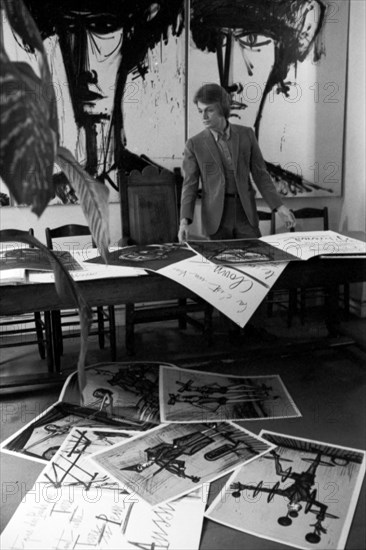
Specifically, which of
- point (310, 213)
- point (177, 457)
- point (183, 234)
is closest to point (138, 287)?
point (177, 457)

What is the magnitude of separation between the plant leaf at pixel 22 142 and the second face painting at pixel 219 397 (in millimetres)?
1823

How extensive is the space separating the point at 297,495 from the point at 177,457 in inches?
16.7

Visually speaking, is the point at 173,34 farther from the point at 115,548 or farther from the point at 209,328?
the point at 115,548

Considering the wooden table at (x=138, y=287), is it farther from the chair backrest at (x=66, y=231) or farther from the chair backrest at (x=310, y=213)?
the chair backrest at (x=310, y=213)

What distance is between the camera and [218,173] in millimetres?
2848

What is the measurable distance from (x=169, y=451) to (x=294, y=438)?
1.50 feet

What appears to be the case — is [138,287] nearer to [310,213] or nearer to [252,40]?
[310,213]

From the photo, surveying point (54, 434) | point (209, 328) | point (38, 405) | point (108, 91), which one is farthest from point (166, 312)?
point (108, 91)

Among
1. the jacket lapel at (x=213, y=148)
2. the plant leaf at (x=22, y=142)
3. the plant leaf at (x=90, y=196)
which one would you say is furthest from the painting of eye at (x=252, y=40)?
the plant leaf at (x=22, y=142)

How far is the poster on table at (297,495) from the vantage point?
1.44m

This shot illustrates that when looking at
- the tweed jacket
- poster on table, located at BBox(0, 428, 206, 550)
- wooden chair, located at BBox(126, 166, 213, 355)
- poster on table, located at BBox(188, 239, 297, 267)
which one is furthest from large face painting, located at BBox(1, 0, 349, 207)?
poster on table, located at BBox(0, 428, 206, 550)

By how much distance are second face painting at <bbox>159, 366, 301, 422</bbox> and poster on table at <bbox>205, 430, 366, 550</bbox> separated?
0.27 meters

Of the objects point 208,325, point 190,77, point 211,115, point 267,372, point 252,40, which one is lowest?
point 267,372

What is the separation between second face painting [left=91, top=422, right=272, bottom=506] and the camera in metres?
1.65
